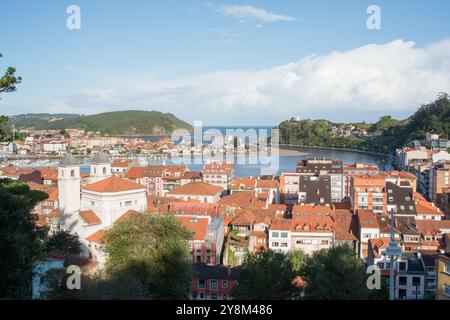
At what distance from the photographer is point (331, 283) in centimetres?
845

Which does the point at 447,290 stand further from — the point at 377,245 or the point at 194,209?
the point at 194,209

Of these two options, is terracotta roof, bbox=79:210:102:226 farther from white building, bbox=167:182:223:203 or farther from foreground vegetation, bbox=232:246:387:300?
white building, bbox=167:182:223:203

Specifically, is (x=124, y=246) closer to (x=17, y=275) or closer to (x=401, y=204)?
(x=17, y=275)

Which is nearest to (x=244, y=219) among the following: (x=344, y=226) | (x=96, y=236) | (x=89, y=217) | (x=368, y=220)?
(x=344, y=226)

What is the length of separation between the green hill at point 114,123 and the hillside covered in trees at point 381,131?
194 feet

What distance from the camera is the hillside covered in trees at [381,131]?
212 ft

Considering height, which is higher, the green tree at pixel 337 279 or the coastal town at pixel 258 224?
the green tree at pixel 337 279

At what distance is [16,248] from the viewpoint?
6.17 meters

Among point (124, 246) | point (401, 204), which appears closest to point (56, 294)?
point (124, 246)

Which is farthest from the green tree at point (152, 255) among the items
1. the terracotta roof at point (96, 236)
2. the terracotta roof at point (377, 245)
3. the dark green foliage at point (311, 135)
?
the dark green foliage at point (311, 135)

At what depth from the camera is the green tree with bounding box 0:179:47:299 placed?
6.13 meters

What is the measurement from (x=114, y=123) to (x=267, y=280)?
147 m

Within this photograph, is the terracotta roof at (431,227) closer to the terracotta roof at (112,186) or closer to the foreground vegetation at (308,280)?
the foreground vegetation at (308,280)
